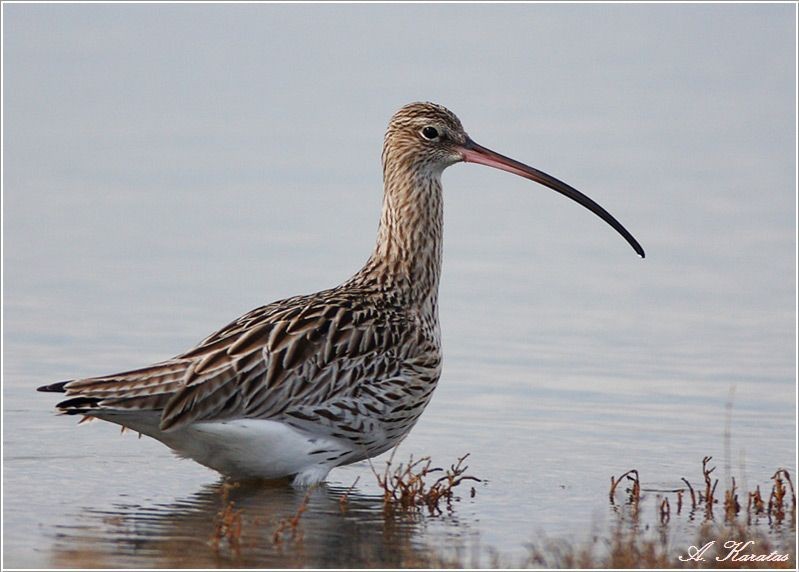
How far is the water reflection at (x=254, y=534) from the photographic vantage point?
30.7 feet

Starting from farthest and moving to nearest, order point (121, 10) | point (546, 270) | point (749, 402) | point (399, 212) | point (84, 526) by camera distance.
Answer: point (121, 10) → point (546, 270) → point (749, 402) → point (399, 212) → point (84, 526)

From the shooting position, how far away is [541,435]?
41.8 feet

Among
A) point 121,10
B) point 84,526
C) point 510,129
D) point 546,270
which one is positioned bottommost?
point 84,526

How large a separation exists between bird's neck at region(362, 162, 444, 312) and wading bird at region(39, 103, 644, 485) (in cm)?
1

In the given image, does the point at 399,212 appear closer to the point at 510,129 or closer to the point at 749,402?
the point at 749,402

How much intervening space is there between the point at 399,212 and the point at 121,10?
17379 mm

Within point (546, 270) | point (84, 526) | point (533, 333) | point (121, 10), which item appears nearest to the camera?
point (84, 526)

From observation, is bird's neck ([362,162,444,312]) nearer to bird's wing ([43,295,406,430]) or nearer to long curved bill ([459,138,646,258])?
long curved bill ([459,138,646,258])

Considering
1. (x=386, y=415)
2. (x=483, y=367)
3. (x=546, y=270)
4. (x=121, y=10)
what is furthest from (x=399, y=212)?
(x=121, y=10)
